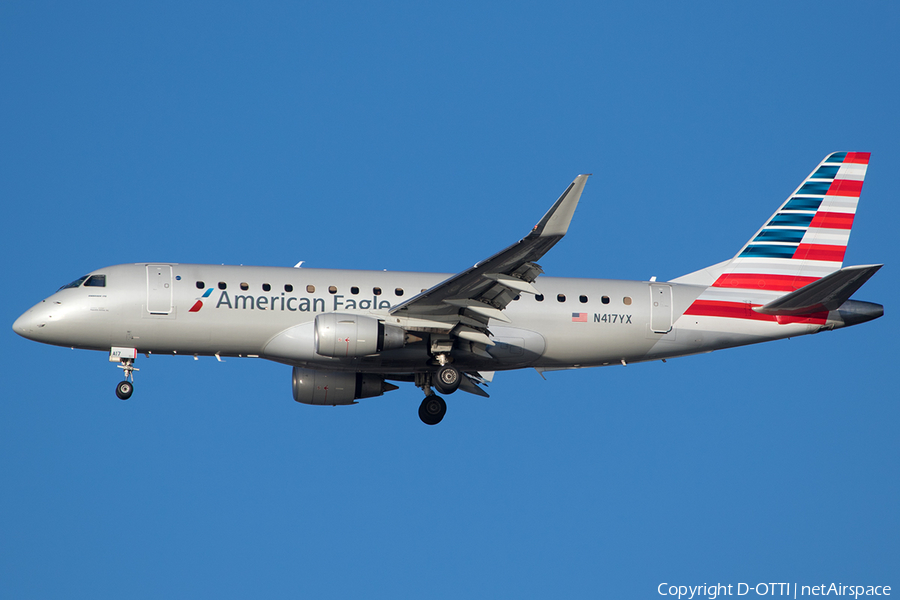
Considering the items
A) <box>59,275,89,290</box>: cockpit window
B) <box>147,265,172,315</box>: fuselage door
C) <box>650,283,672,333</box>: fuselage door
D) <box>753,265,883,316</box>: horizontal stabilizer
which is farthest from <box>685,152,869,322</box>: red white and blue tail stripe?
<box>59,275,89,290</box>: cockpit window

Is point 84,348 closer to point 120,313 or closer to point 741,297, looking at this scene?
point 120,313

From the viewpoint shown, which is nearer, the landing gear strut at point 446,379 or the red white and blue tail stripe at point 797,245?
the landing gear strut at point 446,379

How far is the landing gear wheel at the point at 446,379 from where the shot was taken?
3186 centimetres

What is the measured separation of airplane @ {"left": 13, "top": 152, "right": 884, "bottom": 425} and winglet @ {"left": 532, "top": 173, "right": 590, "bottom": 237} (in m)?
2.17

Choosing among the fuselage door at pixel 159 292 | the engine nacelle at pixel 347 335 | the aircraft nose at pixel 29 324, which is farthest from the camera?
the aircraft nose at pixel 29 324

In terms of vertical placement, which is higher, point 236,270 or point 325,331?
point 236,270

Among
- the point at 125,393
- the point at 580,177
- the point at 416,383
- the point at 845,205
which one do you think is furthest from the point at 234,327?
the point at 845,205

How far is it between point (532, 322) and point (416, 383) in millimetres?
4790

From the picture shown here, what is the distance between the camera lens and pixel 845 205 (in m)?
35.6

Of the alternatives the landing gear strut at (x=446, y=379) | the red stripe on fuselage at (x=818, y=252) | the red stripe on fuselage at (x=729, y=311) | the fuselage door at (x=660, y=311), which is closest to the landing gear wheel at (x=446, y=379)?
the landing gear strut at (x=446, y=379)

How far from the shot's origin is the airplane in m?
30.6

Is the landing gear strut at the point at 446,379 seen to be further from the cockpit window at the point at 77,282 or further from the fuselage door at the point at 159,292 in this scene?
the cockpit window at the point at 77,282

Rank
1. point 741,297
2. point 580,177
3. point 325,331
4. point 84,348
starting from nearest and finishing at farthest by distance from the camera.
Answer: point 580,177 < point 325,331 < point 84,348 < point 741,297

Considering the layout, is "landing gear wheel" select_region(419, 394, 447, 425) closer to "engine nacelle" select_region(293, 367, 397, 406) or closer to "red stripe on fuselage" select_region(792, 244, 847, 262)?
"engine nacelle" select_region(293, 367, 397, 406)
